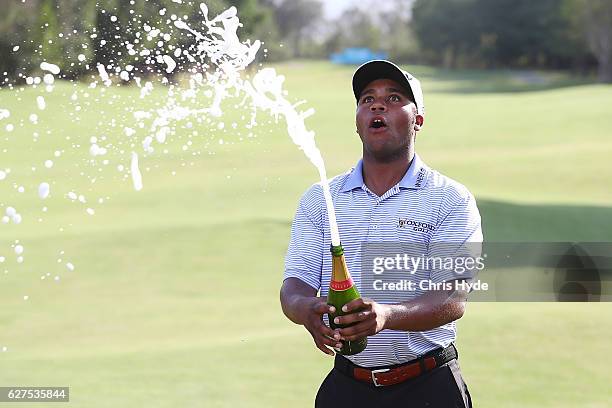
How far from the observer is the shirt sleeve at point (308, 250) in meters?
3.71

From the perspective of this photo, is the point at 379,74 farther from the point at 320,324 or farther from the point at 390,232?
the point at 320,324

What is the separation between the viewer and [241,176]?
81.0 feet

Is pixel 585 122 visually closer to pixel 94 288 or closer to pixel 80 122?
pixel 80 122

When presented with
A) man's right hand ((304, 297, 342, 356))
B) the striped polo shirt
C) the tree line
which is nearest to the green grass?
the tree line

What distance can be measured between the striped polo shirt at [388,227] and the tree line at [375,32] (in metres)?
15.8

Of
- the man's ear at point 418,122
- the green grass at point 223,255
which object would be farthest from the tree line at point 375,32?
the man's ear at point 418,122

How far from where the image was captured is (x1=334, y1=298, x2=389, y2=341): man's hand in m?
3.20

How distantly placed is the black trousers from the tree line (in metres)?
15.8

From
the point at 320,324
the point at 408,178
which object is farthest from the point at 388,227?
the point at 320,324

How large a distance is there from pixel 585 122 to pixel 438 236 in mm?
32377

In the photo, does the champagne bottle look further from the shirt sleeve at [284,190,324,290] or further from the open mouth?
the open mouth

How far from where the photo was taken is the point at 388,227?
11.8 feet

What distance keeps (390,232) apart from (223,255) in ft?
41.9

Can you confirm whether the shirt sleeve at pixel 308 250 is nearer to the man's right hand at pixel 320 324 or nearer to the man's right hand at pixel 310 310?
the man's right hand at pixel 310 310
